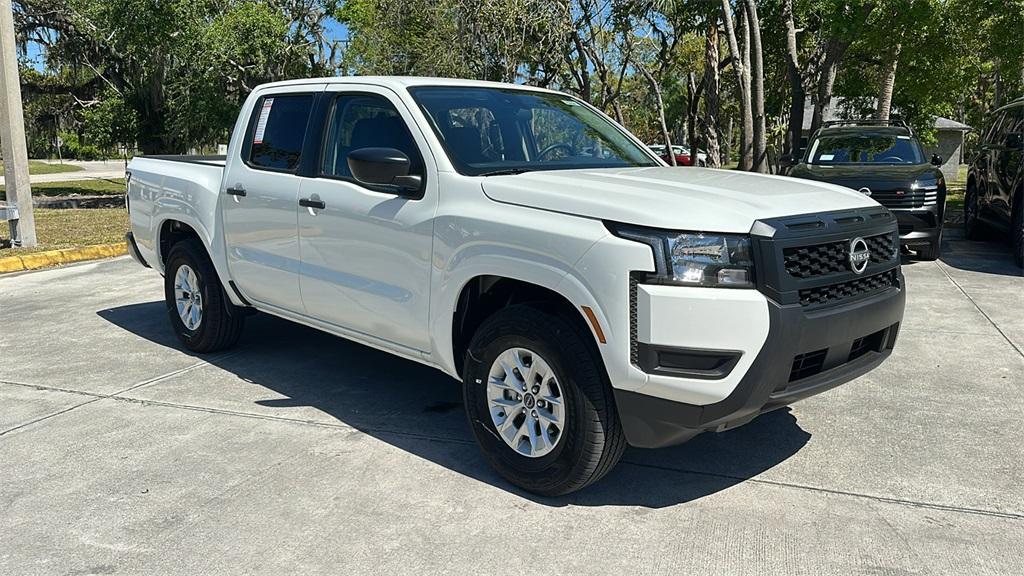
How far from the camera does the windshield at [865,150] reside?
11539 millimetres

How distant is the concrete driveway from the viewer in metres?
3.44

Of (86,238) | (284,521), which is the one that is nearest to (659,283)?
(284,521)

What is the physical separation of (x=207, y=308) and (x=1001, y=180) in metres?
9.46

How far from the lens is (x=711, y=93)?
959 inches

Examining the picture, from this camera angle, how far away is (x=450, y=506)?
3873 mm

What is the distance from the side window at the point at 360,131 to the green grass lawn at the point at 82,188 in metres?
22.9

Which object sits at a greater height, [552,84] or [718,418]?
[552,84]

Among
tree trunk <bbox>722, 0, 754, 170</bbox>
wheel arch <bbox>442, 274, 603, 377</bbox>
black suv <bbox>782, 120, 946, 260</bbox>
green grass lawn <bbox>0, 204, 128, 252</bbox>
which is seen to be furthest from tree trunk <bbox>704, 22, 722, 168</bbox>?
wheel arch <bbox>442, 274, 603, 377</bbox>

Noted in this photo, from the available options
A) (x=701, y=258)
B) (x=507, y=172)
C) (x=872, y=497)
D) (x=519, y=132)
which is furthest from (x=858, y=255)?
(x=519, y=132)

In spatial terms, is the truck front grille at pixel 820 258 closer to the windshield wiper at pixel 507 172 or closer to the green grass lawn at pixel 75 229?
the windshield wiper at pixel 507 172

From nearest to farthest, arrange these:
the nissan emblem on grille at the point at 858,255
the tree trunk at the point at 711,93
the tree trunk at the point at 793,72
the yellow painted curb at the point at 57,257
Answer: the nissan emblem on grille at the point at 858,255 < the yellow painted curb at the point at 57,257 < the tree trunk at the point at 793,72 < the tree trunk at the point at 711,93

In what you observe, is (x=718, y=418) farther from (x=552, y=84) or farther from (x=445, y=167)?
(x=552, y=84)

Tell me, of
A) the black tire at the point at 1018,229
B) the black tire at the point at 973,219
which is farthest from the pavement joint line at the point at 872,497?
the black tire at the point at 973,219

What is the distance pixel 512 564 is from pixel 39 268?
9.56 m
